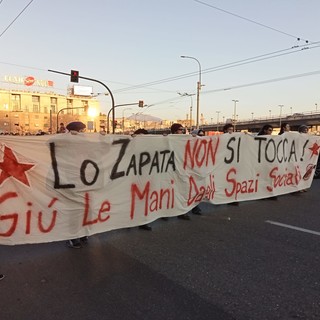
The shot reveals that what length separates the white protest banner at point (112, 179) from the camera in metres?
4.35

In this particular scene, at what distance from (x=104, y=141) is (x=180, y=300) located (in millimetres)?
2588

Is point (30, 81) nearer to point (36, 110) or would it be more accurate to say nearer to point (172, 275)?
point (36, 110)

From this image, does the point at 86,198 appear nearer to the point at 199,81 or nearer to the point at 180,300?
the point at 180,300

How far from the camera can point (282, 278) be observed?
12.9 feet

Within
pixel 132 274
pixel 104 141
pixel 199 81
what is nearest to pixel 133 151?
pixel 104 141

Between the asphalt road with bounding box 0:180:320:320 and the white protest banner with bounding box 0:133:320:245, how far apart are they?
0.39 meters

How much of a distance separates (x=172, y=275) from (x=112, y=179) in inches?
70.9

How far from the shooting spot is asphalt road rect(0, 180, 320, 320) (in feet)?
10.6

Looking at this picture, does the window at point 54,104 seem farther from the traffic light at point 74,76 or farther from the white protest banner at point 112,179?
the white protest banner at point 112,179

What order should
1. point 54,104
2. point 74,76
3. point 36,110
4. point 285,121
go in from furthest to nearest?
point 54,104 → point 36,110 → point 285,121 → point 74,76

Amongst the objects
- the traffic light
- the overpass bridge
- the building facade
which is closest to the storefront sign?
the building facade

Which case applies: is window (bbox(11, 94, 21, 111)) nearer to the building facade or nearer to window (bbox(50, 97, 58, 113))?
the building facade

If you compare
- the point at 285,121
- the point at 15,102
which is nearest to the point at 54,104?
the point at 15,102

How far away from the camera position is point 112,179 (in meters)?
5.24
